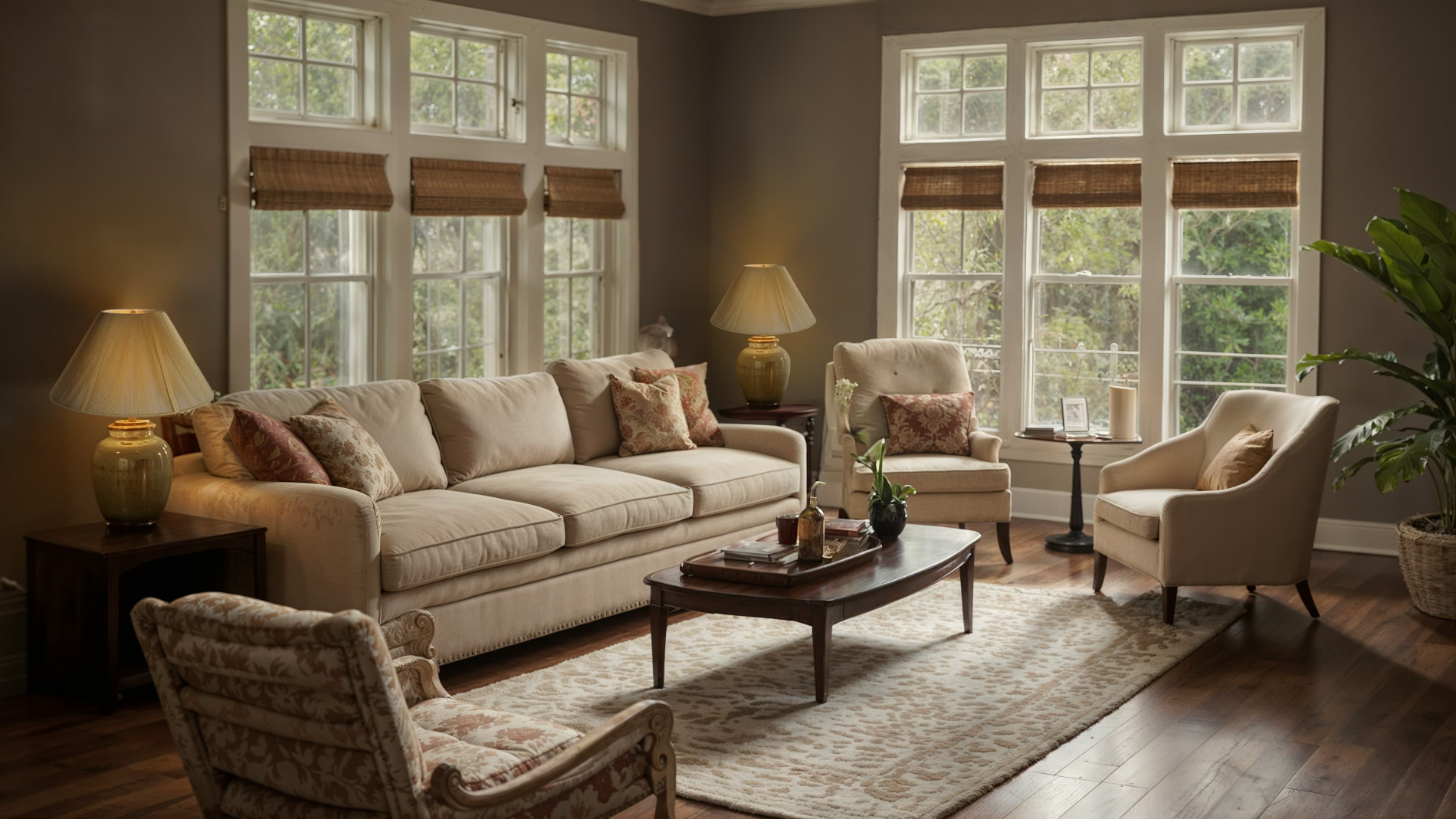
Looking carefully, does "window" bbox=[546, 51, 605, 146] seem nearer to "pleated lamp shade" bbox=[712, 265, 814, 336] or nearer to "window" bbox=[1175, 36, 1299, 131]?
"pleated lamp shade" bbox=[712, 265, 814, 336]

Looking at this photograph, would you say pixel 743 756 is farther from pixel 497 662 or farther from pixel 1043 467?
pixel 1043 467

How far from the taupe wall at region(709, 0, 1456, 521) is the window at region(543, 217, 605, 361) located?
1014 millimetres

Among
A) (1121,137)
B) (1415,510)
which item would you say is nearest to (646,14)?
(1121,137)

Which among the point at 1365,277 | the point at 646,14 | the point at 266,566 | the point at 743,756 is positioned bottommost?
the point at 743,756

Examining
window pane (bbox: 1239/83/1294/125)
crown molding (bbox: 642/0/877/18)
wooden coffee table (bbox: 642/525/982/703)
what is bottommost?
wooden coffee table (bbox: 642/525/982/703)

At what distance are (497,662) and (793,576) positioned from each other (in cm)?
120

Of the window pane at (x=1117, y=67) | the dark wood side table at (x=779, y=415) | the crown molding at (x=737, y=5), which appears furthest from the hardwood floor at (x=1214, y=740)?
the crown molding at (x=737, y=5)

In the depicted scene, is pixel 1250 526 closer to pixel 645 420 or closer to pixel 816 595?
pixel 816 595

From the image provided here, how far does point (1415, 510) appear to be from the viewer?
6.57m

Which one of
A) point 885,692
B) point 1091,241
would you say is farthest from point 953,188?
point 885,692

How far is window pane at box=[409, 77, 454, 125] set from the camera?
20.7 feet

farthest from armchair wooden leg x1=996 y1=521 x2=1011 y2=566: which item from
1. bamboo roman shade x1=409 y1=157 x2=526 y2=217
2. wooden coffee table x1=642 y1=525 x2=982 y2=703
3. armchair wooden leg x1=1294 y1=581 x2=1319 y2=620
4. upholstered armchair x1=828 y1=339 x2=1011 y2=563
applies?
bamboo roman shade x1=409 y1=157 x2=526 y2=217

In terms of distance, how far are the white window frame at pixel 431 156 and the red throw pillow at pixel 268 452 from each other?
0.74 metres

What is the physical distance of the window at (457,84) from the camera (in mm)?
6336
